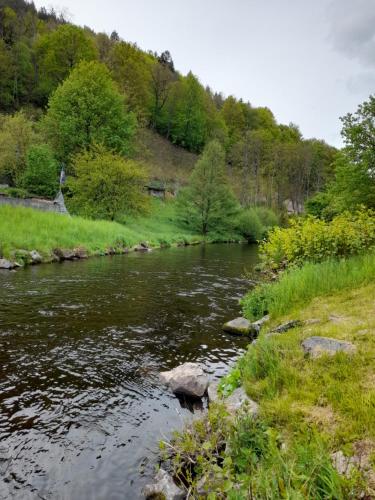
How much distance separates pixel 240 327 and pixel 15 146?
3851 cm

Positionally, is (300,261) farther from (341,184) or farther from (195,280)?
(341,184)

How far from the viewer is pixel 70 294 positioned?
1332 cm

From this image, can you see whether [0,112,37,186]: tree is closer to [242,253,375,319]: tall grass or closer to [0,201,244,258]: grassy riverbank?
[0,201,244,258]: grassy riverbank

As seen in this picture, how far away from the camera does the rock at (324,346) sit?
5.48m

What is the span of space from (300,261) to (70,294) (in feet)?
28.2

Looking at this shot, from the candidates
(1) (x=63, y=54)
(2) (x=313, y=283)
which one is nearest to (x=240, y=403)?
(2) (x=313, y=283)

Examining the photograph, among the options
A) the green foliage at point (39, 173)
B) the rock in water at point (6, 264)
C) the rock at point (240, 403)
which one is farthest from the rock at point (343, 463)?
the green foliage at point (39, 173)

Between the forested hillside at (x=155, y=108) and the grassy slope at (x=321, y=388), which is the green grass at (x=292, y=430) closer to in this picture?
the grassy slope at (x=321, y=388)

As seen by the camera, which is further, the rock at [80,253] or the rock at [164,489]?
the rock at [80,253]

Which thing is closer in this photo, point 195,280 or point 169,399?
point 169,399

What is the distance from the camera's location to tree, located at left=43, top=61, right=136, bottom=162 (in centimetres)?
4434

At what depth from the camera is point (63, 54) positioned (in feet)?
214

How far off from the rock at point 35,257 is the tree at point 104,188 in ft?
51.3

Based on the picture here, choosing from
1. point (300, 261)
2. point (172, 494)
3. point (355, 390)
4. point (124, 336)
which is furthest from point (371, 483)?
point (300, 261)
